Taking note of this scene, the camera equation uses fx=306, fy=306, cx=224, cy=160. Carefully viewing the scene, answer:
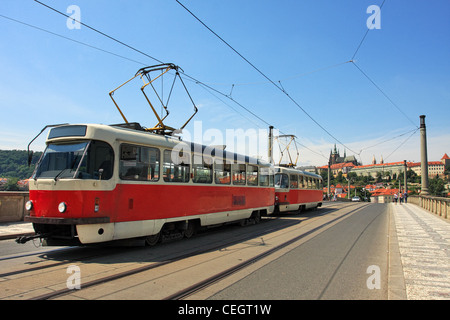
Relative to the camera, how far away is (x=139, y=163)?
23.8ft

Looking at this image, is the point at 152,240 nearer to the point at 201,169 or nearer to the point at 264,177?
the point at 201,169

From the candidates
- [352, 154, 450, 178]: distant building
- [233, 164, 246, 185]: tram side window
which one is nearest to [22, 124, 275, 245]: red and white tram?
[233, 164, 246, 185]: tram side window

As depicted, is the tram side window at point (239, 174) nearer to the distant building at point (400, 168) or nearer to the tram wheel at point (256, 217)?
the tram wheel at point (256, 217)

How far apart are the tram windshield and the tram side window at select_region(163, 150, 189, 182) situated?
1644 mm

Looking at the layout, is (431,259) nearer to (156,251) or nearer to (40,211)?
(156,251)

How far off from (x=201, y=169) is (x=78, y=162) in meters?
3.93

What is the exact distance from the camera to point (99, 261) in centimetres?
626

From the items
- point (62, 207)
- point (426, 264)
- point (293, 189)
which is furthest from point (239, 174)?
point (293, 189)

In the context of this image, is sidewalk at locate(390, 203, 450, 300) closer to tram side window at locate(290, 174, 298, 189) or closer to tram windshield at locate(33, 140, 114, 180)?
tram windshield at locate(33, 140, 114, 180)

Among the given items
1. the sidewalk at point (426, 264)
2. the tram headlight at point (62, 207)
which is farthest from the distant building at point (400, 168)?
the tram headlight at point (62, 207)

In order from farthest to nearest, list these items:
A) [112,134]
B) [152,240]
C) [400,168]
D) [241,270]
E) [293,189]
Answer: [400,168] → [293,189] → [152,240] → [112,134] → [241,270]

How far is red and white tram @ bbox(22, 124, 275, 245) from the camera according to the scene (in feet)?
20.4

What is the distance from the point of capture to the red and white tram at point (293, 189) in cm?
1753
